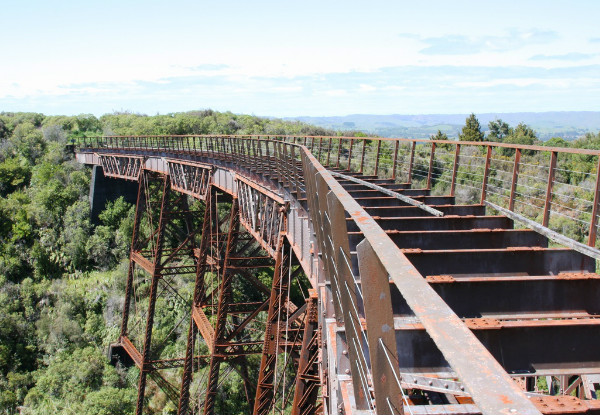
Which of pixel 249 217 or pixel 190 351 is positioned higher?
pixel 249 217

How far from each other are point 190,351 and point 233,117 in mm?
48817

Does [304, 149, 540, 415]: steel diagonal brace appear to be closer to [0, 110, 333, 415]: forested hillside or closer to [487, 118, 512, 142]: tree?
[0, 110, 333, 415]: forested hillside

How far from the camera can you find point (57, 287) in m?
25.0

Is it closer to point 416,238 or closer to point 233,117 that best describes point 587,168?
point 416,238

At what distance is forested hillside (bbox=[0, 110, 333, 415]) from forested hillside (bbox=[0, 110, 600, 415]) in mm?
42

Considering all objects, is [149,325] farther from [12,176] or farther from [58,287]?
[12,176]

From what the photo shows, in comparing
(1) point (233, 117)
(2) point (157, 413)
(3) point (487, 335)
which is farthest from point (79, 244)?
(1) point (233, 117)

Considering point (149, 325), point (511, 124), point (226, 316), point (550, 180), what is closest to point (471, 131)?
point (511, 124)

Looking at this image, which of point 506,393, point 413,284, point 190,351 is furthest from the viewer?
point 190,351

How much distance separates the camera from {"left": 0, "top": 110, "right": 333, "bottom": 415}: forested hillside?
1956cm

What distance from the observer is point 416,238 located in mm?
5434

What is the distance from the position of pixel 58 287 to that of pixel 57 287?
63mm

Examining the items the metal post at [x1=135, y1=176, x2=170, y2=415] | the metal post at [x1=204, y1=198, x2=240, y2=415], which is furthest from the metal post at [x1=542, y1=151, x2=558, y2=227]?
Answer: the metal post at [x1=135, y1=176, x2=170, y2=415]

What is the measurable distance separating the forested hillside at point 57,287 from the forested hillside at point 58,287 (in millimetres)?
42
